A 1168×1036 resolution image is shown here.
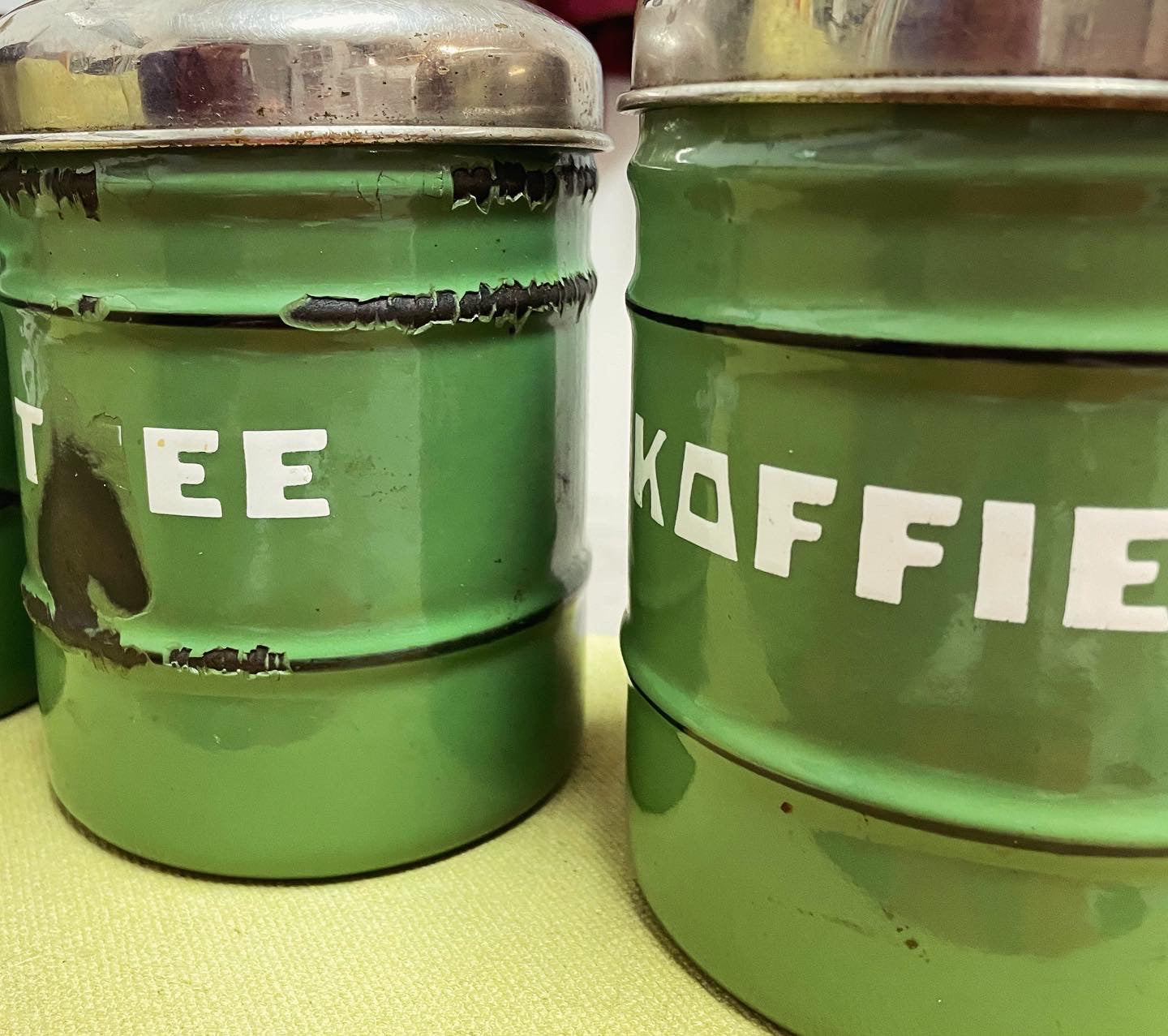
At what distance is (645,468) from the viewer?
1.98 feet

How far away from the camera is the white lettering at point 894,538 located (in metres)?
0.47

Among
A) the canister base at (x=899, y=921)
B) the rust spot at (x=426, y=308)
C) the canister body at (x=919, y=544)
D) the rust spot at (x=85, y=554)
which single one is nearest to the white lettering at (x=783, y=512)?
the canister body at (x=919, y=544)

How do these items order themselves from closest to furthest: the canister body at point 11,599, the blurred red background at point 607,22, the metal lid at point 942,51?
the metal lid at point 942,51 < the canister body at point 11,599 < the blurred red background at point 607,22

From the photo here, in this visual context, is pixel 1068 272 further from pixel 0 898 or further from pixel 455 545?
pixel 0 898

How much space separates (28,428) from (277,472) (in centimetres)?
18

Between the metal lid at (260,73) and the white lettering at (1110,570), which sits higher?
the metal lid at (260,73)

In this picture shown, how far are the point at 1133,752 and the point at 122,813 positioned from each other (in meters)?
0.56

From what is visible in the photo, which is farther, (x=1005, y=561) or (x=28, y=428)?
(x=28, y=428)

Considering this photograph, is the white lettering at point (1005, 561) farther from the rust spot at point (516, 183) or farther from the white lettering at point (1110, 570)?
the rust spot at point (516, 183)

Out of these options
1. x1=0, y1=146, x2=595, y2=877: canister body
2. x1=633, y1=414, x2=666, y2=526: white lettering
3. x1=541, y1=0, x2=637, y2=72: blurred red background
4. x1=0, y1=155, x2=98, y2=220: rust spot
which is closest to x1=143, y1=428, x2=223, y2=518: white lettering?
x1=0, y1=146, x2=595, y2=877: canister body

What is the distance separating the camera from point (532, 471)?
726 millimetres

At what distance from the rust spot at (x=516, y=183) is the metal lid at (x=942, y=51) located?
0.18 metres

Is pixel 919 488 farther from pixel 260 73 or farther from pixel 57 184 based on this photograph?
pixel 57 184

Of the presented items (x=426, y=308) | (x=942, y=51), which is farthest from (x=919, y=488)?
(x=426, y=308)
